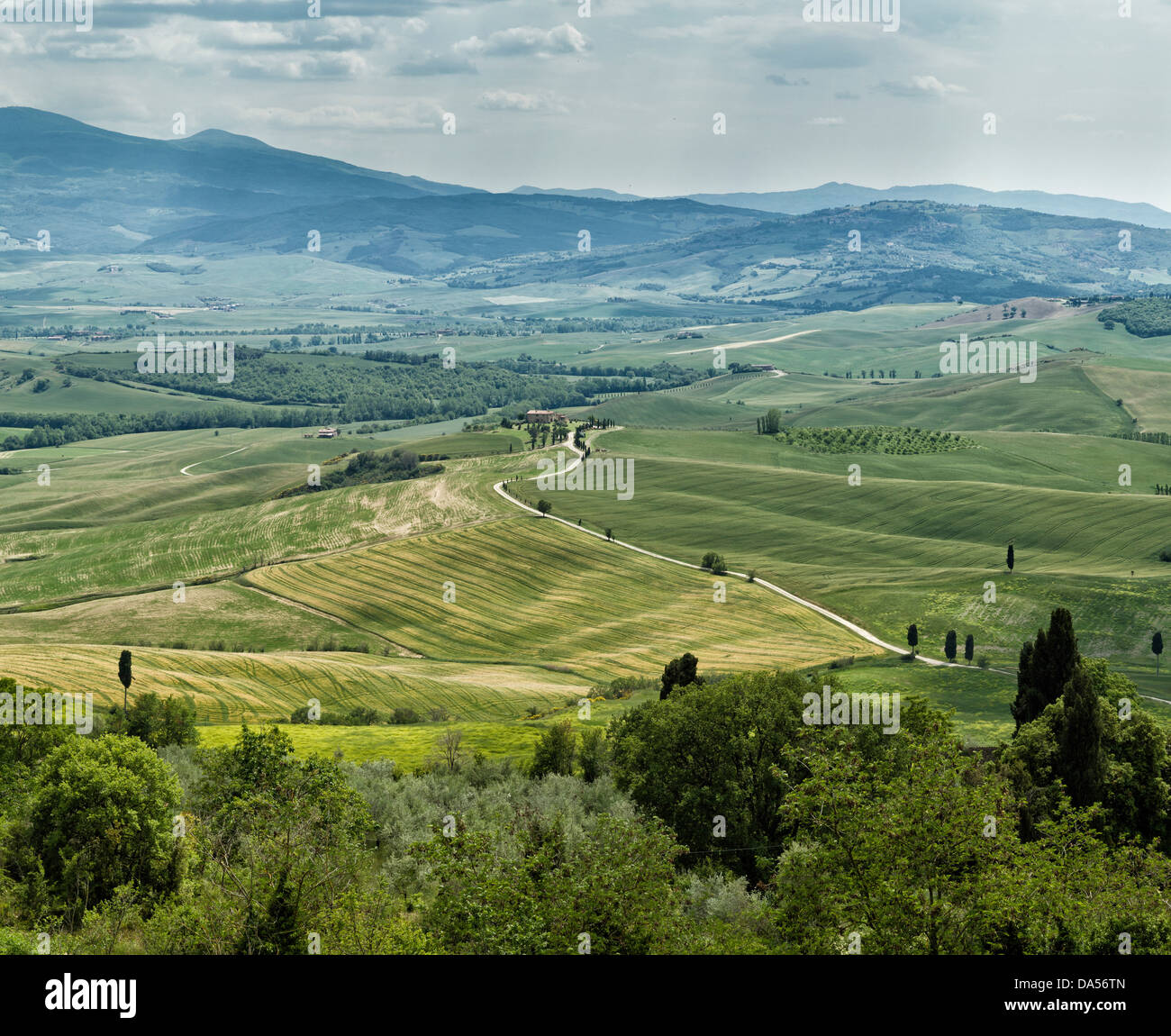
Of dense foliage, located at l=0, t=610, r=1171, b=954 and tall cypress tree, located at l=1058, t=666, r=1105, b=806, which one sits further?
tall cypress tree, located at l=1058, t=666, r=1105, b=806

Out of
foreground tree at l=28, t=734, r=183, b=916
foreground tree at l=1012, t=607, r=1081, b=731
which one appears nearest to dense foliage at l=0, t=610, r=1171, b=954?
foreground tree at l=28, t=734, r=183, b=916

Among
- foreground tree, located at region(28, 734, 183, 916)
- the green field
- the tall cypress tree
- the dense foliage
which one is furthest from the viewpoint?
the green field

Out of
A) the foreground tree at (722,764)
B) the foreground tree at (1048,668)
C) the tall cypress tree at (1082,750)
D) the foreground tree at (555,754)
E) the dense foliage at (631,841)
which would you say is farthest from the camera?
the foreground tree at (1048,668)

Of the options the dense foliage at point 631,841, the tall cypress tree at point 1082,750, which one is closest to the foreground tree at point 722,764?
the dense foliage at point 631,841

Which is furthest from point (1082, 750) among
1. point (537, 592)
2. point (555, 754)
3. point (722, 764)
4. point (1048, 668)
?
point (537, 592)

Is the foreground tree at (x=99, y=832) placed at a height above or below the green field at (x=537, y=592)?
above

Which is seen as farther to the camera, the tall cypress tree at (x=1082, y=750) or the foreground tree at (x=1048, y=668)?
the foreground tree at (x=1048, y=668)

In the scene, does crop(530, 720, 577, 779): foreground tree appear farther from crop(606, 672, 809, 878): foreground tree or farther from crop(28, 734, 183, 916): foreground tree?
crop(28, 734, 183, 916): foreground tree

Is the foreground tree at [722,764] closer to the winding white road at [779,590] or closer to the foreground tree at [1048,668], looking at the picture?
the foreground tree at [1048,668]

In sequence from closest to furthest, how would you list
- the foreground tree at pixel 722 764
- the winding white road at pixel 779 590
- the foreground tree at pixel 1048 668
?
1. the foreground tree at pixel 722 764
2. the foreground tree at pixel 1048 668
3. the winding white road at pixel 779 590

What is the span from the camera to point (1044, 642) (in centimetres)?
7288
